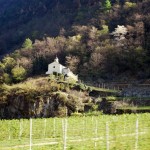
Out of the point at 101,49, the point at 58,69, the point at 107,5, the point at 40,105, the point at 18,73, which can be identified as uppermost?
the point at 107,5

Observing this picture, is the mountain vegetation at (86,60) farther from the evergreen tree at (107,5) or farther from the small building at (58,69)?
the small building at (58,69)

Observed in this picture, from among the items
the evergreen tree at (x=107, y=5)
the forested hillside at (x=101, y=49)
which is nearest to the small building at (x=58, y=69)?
the forested hillside at (x=101, y=49)

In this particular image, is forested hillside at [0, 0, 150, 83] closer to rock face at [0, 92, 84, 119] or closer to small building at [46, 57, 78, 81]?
small building at [46, 57, 78, 81]

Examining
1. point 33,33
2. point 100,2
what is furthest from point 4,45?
point 100,2

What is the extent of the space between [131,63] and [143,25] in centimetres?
2449

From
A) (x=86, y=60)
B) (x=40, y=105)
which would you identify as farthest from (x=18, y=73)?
(x=40, y=105)

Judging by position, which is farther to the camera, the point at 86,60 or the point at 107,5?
the point at 107,5

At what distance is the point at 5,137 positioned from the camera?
1980 inches

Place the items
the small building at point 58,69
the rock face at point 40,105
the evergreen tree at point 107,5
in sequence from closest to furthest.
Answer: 1. the rock face at point 40,105
2. the small building at point 58,69
3. the evergreen tree at point 107,5

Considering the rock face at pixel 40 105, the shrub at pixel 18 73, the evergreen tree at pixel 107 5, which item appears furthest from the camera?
the evergreen tree at pixel 107 5

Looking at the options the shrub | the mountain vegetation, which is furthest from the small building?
the shrub

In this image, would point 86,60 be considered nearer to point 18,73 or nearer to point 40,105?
point 18,73

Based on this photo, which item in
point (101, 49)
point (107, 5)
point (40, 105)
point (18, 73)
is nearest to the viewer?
point (40, 105)

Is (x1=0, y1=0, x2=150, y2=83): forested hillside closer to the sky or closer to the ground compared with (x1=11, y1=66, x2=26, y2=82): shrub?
closer to the sky
